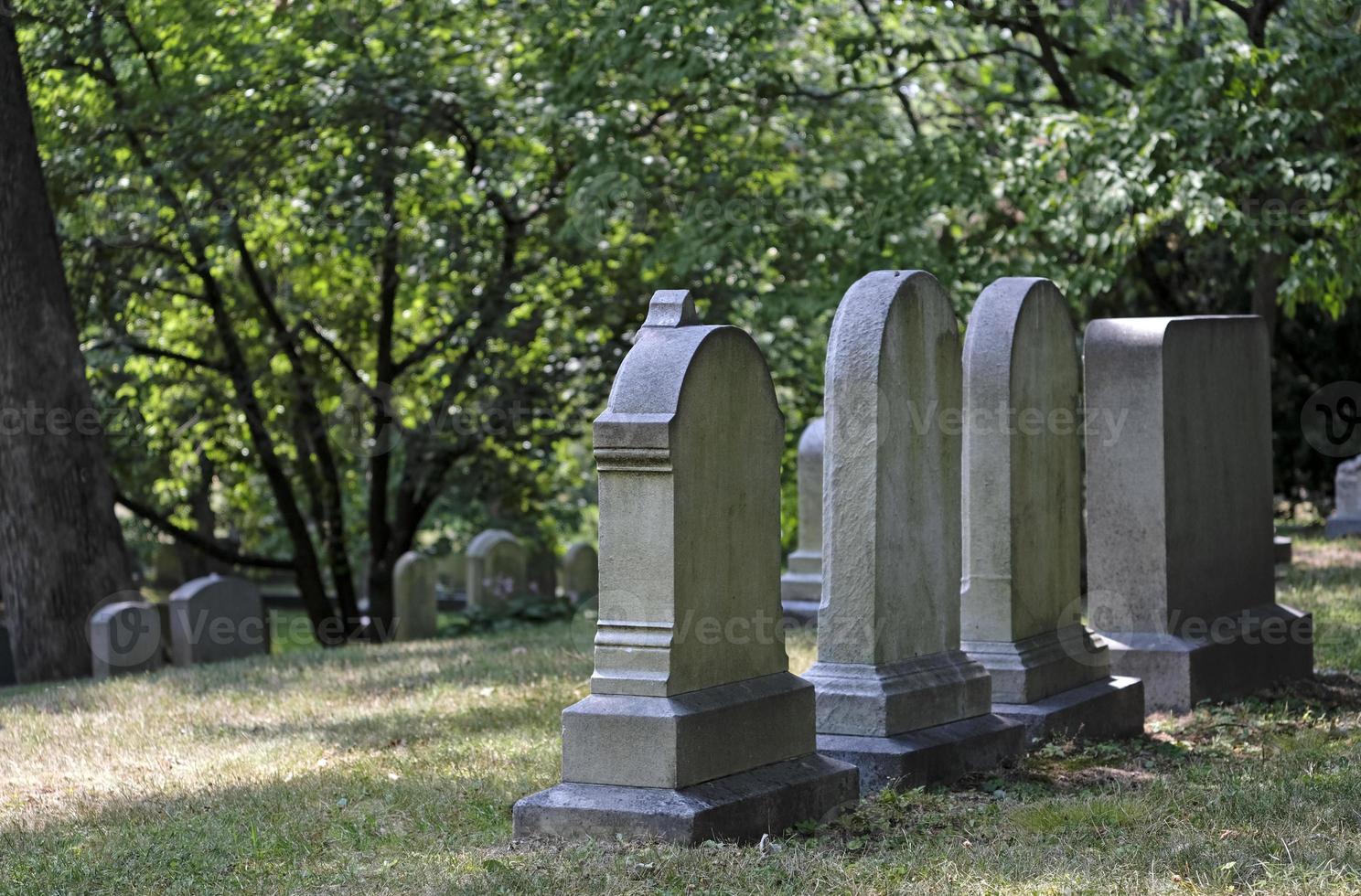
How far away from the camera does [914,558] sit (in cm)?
598

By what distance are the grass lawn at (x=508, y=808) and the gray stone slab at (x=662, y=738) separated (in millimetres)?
275

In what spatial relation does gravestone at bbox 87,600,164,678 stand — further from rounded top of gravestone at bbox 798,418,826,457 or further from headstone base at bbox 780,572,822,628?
rounded top of gravestone at bbox 798,418,826,457

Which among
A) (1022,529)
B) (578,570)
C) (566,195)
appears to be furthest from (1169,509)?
(578,570)

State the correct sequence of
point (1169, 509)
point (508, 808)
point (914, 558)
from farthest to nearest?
1. point (1169, 509)
2. point (914, 558)
3. point (508, 808)

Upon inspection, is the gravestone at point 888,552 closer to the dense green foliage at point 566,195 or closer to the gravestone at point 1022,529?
the gravestone at point 1022,529

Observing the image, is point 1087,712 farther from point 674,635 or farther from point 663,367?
point 663,367

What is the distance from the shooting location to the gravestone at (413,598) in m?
14.8

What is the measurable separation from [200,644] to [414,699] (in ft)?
14.4

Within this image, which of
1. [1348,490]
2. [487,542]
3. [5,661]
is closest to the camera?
[5,661]

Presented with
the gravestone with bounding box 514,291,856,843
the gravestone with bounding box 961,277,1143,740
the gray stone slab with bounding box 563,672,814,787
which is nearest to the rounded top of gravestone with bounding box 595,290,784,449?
the gravestone with bounding box 514,291,856,843

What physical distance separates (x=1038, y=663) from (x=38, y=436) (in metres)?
8.73

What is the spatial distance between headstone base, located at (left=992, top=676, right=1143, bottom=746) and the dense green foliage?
15.2ft

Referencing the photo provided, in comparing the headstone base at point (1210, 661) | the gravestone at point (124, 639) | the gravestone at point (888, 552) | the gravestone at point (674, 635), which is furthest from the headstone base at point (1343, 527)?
the gravestone at point (674, 635)

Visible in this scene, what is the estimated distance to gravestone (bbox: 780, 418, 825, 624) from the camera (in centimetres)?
1161
